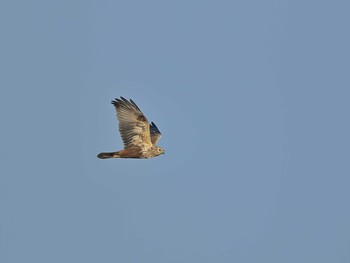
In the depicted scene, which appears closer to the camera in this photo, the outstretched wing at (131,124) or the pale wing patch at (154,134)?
the outstretched wing at (131,124)

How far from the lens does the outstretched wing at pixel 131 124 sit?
33.6 m

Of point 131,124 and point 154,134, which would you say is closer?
point 131,124

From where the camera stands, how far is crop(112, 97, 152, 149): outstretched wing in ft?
110

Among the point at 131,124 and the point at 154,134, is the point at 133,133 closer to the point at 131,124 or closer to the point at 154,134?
the point at 131,124

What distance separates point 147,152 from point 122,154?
47.4 inches

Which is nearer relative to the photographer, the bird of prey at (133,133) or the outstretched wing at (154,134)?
the bird of prey at (133,133)

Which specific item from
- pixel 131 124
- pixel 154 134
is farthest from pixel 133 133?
pixel 154 134

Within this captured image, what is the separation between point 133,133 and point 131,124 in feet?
1.39

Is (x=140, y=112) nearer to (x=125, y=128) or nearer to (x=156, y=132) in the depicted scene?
(x=125, y=128)

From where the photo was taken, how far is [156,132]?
3697 centimetres

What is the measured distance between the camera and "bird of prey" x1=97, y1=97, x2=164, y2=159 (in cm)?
3359

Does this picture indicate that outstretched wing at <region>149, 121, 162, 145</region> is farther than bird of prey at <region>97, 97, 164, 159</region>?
Yes

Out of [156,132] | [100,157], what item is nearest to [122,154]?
[100,157]

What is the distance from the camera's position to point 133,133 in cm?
3419
